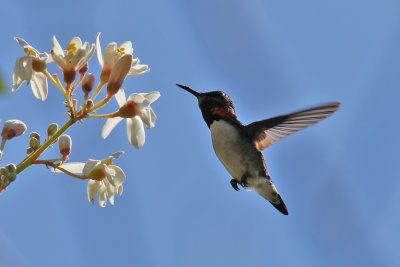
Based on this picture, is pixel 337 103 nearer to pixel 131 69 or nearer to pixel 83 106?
pixel 131 69

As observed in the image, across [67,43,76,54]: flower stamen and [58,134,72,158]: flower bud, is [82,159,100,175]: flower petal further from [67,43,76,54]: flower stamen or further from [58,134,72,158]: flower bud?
[67,43,76,54]: flower stamen

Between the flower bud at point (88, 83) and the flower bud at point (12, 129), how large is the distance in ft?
1.06

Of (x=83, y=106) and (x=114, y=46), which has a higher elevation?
(x=114, y=46)

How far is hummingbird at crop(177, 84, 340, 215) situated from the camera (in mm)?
3633

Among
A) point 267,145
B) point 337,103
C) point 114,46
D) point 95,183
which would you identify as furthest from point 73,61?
point 267,145

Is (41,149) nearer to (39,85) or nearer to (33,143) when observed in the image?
(33,143)

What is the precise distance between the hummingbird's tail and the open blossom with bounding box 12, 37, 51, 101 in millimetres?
2116

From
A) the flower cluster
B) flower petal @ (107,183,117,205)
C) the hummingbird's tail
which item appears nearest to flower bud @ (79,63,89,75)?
the flower cluster

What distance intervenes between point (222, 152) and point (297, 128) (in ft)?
1.98

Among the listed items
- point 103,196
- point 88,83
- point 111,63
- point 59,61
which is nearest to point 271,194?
point 103,196

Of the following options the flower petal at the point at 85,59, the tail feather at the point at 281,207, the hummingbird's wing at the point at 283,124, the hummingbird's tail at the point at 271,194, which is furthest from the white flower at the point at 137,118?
the tail feather at the point at 281,207

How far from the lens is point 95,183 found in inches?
87.8

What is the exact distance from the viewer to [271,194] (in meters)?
3.85

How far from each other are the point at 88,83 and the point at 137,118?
27 centimetres
